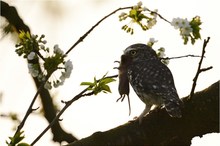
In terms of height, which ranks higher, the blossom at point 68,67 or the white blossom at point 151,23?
the white blossom at point 151,23

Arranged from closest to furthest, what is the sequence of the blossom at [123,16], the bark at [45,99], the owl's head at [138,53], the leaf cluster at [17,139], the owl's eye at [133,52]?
the leaf cluster at [17,139]
the blossom at [123,16]
the bark at [45,99]
the owl's head at [138,53]
the owl's eye at [133,52]

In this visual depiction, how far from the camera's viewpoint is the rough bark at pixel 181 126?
179 inches

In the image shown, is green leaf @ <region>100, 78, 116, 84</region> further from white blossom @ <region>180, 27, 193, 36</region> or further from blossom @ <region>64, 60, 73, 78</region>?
white blossom @ <region>180, 27, 193, 36</region>

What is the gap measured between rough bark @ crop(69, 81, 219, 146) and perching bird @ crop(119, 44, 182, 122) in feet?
2.29

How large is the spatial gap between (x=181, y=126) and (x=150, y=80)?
154 centimetres

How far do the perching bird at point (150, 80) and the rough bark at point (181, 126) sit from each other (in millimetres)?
697

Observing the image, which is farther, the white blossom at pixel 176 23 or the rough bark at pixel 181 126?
the white blossom at pixel 176 23

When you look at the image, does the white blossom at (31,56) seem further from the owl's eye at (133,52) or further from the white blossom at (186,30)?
the owl's eye at (133,52)

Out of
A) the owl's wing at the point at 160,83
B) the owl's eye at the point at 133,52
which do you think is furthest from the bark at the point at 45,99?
the owl's eye at the point at 133,52

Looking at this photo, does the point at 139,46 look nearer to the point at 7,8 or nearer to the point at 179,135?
the point at 7,8

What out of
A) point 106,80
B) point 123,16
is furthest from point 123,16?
point 106,80

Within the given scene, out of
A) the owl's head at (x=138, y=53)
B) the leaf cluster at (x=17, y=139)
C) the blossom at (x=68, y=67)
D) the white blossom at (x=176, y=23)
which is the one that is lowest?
the leaf cluster at (x=17, y=139)

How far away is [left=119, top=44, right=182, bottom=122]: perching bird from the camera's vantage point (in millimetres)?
5819

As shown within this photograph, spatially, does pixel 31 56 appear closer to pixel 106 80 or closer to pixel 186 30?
pixel 106 80
